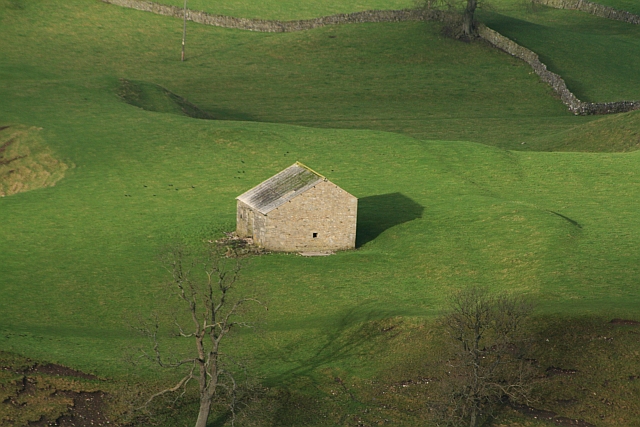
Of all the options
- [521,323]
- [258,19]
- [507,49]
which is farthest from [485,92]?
[521,323]

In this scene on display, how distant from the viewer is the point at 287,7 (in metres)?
135

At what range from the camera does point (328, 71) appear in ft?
370

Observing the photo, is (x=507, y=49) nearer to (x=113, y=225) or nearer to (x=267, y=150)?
(x=267, y=150)

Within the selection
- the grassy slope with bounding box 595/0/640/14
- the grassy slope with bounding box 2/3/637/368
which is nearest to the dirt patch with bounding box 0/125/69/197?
the grassy slope with bounding box 2/3/637/368

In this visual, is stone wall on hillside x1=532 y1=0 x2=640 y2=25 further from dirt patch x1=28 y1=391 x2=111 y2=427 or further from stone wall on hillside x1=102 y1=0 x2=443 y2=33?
dirt patch x1=28 y1=391 x2=111 y2=427

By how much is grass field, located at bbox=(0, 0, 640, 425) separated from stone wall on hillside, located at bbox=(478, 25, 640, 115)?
62.0 inches

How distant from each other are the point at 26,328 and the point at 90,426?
8898 mm

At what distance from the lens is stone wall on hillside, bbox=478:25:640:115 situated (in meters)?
99.8

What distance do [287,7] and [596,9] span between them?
48.9 metres

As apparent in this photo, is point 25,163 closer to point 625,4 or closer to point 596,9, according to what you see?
point 596,9

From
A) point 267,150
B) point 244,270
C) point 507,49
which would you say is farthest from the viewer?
point 507,49

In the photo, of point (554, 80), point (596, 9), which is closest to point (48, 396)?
point (554, 80)

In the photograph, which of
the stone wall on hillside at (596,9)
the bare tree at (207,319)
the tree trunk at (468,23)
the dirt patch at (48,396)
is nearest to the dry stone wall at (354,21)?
the tree trunk at (468,23)

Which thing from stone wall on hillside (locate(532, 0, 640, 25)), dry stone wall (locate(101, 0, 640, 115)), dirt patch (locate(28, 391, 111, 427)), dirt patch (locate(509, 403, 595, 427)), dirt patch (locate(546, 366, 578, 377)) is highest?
stone wall on hillside (locate(532, 0, 640, 25))
